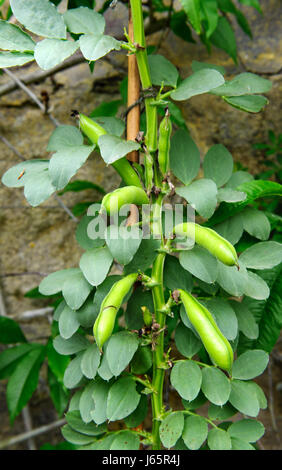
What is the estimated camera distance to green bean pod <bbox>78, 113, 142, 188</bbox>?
2.19 ft

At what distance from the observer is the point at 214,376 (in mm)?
657

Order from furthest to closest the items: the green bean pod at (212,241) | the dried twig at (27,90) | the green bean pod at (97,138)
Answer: the dried twig at (27,90) < the green bean pod at (97,138) < the green bean pod at (212,241)

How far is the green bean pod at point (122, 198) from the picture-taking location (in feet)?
1.87

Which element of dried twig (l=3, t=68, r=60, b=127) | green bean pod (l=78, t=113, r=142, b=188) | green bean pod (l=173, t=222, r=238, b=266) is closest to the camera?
green bean pod (l=173, t=222, r=238, b=266)

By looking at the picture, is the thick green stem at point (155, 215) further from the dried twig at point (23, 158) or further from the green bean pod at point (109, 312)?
the dried twig at point (23, 158)

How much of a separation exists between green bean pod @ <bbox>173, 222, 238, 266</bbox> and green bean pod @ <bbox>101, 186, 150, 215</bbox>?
69 mm

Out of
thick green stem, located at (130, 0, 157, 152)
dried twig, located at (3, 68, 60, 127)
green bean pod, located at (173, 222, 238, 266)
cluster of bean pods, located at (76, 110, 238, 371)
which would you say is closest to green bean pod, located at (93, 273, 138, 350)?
cluster of bean pods, located at (76, 110, 238, 371)

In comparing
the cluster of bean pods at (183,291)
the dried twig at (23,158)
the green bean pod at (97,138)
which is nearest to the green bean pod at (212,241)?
the cluster of bean pods at (183,291)

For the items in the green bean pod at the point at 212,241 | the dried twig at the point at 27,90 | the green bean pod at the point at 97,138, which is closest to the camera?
the green bean pod at the point at 212,241

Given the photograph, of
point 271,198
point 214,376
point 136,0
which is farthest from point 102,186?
point 214,376

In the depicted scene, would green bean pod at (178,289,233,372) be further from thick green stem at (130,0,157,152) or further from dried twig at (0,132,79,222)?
dried twig at (0,132,79,222)

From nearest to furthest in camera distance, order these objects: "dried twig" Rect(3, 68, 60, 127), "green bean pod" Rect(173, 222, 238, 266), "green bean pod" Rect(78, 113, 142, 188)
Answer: "green bean pod" Rect(173, 222, 238, 266) < "green bean pod" Rect(78, 113, 142, 188) < "dried twig" Rect(3, 68, 60, 127)

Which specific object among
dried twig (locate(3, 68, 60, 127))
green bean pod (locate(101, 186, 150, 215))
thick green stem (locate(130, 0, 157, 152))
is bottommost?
dried twig (locate(3, 68, 60, 127))
